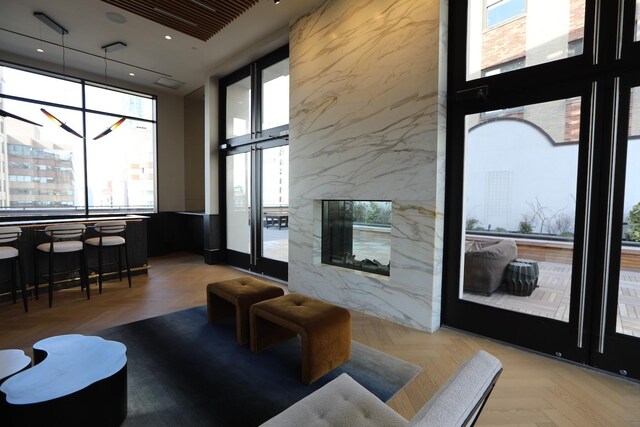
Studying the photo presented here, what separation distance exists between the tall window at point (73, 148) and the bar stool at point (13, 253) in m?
1.84

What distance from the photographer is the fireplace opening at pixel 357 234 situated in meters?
3.74

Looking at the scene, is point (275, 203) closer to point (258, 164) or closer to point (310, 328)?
point (258, 164)

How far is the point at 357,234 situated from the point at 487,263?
1.55 m

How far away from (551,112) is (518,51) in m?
0.65

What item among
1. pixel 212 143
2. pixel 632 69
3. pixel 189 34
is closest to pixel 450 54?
pixel 632 69

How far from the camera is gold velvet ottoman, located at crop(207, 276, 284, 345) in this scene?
2.84 meters

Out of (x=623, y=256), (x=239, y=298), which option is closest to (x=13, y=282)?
(x=239, y=298)

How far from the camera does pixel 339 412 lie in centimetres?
134

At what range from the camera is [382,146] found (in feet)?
11.3

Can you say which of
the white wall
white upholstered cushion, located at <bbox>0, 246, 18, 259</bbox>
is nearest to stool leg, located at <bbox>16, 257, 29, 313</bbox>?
white upholstered cushion, located at <bbox>0, 246, 18, 259</bbox>

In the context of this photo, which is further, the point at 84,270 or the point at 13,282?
the point at 84,270

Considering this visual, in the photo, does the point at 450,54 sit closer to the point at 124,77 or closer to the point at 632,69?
the point at 632,69

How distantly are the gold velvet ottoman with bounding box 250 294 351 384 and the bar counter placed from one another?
3506mm

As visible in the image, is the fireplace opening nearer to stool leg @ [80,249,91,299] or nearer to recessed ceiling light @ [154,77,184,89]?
stool leg @ [80,249,91,299]
